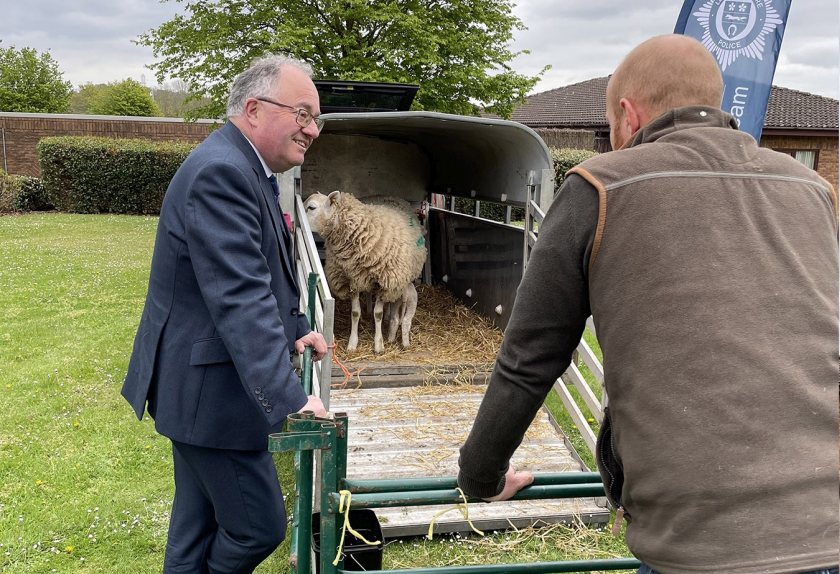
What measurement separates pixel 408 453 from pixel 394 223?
2780 millimetres

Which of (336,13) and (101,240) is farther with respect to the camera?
(101,240)

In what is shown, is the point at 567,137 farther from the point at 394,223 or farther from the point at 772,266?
the point at 772,266

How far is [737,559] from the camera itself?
1.36 metres

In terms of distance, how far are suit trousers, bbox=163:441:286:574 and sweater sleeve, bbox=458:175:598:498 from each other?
1.21m

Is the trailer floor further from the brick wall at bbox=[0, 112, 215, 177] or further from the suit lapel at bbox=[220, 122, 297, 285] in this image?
the brick wall at bbox=[0, 112, 215, 177]

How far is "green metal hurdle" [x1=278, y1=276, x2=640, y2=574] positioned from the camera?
2.01 m

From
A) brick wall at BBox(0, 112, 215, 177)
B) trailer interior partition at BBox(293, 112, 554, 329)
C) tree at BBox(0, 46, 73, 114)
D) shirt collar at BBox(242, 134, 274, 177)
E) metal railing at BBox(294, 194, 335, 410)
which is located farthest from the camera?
tree at BBox(0, 46, 73, 114)

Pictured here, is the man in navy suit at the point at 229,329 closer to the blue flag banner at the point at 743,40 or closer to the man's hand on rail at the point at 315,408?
the man's hand on rail at the point at 315,408

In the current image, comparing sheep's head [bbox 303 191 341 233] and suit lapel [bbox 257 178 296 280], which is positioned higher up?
suit lapel [bbox 257 178 296 280]

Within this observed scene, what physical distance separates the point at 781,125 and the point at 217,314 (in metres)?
28.0

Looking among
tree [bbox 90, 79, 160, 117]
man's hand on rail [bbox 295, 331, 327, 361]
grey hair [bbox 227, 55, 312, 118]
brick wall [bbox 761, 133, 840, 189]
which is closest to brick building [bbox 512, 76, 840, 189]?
brick wall [bbox 761, 133, 840, 189]

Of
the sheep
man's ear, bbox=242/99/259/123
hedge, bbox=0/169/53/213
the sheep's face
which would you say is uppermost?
man's ear, bbox=242/99/259/123

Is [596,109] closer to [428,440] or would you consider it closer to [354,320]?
[354,320]

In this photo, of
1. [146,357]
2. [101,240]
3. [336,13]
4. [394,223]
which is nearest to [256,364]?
[146,357]
